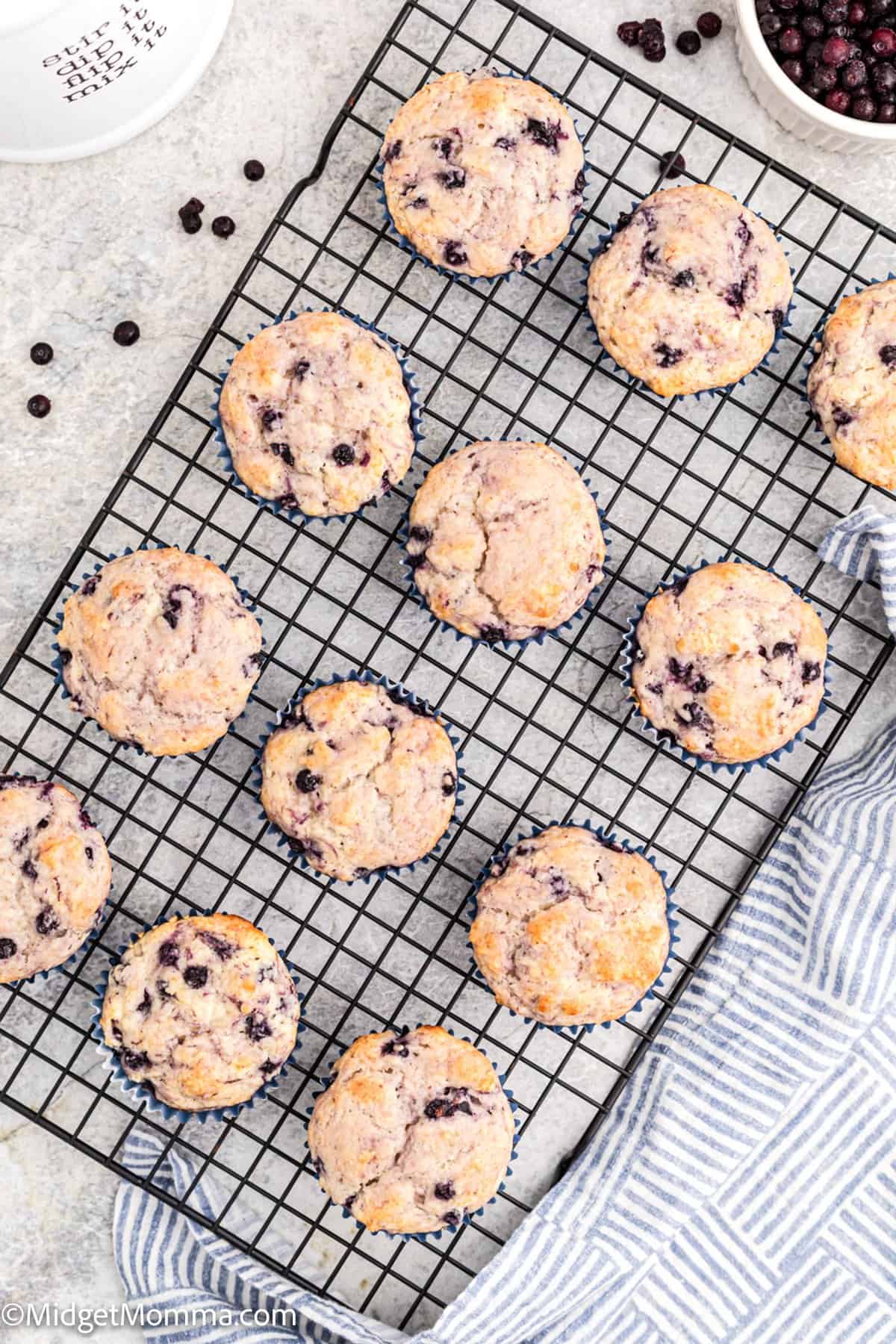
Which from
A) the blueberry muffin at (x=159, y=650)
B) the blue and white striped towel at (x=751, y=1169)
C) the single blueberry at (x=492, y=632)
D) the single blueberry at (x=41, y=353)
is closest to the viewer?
the blueberry muffin at (x=159, y=650)

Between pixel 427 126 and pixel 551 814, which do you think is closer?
pixel 427 126

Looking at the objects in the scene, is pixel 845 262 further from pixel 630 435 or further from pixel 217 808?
pixel 217 808

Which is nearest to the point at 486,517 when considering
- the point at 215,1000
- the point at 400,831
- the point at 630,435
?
the point at 630,435

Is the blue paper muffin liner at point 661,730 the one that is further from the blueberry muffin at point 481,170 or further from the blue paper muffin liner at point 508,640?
the blueberry muffin at point 481,170

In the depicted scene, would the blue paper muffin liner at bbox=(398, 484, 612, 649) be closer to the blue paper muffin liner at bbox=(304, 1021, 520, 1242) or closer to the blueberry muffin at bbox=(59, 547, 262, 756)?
the blueberry muffin at bbox=(59, 547, 262, 756)

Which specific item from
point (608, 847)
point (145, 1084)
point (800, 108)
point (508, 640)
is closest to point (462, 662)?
point (508, 640)

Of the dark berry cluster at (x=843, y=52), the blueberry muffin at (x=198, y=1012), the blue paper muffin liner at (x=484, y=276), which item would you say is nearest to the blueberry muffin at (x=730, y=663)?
the blue paper muffin liner at (x=484, y=276)
